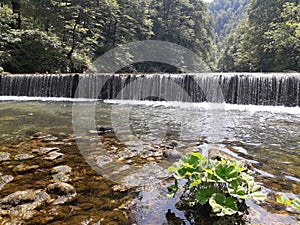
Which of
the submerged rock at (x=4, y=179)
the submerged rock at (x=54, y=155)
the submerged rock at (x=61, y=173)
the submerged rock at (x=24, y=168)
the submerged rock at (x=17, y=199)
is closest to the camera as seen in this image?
the submerged rock at (x=17, y=199)

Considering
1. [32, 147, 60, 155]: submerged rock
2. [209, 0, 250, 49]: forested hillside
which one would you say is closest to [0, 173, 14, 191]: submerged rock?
[32, 147, 60, 155]: submerged rock

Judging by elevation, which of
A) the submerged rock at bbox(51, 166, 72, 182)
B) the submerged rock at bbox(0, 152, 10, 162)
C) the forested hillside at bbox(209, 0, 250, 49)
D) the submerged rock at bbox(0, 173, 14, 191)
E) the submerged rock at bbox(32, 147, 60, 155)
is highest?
the forested hillside at bbox(209, 0, 250, 49)

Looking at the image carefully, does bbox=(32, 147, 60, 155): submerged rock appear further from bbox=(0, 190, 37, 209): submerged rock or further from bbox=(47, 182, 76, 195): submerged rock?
bbox=(0, 190, 37, 209): submerged rock

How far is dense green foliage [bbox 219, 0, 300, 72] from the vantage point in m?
21.5

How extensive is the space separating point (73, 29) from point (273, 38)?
1861cm

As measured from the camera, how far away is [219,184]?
2408 millimetres

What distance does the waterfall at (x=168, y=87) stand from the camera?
41.4 feet

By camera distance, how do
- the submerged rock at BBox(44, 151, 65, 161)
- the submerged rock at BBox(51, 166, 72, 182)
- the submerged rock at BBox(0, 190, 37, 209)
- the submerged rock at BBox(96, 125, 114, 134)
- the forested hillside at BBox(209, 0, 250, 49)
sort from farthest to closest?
the forested hillside at BBox(209, 0, 250, 49) < the submerged rock at BBox(96, 125, 114, 134) < the submerged rock at BBox(44, 151, 65, 161) < the submerged rock at BBox(51, 166, 72, 182) < the submerged rock at BBox(0, 190, 37, 209)

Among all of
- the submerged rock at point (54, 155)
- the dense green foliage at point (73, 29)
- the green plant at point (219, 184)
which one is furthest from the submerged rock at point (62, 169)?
the dense green foliage at point (73, 29)

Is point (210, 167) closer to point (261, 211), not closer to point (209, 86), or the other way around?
point (261, 211)

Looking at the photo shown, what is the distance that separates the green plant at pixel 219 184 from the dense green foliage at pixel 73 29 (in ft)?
62.1

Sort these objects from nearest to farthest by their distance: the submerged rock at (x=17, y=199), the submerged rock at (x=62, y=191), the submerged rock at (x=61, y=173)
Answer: the submerged rock at (x=17, y=199) → the submerged rock at (x=62, y=191) → the submerged rock at (x=61, y=173)

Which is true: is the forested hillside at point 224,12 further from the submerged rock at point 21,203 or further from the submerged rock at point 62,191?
the submerged rock at point 21,203

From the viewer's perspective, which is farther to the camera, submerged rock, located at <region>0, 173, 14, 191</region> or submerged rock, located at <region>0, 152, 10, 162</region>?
submerged rock, located at <region>0, 152, 10, 162</region>
